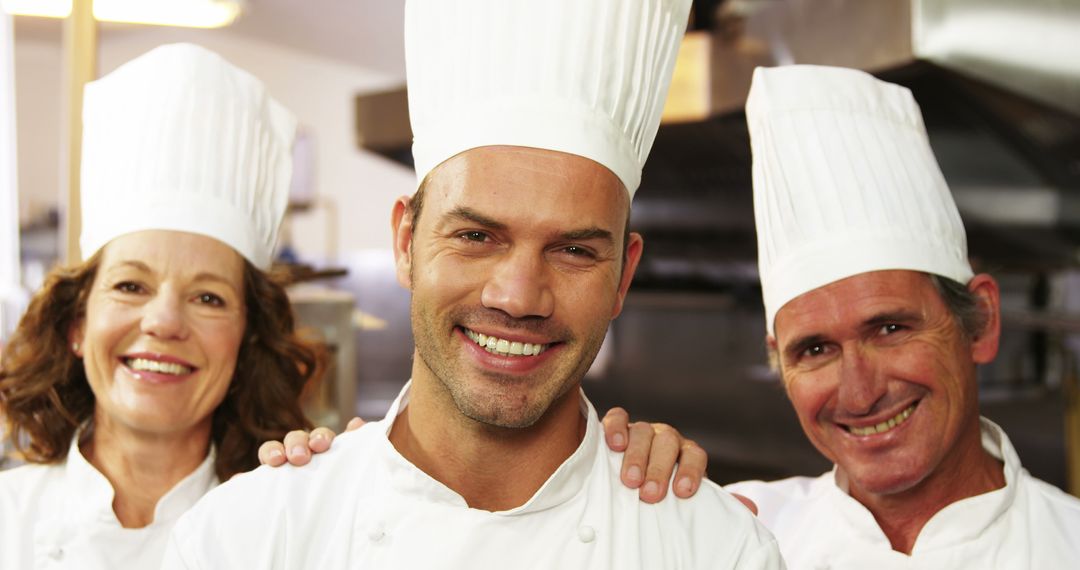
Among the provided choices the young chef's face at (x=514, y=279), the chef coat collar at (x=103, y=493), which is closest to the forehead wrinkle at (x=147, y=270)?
the chef coat collar at (x=103, y=493)

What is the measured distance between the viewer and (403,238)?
4.56 ft

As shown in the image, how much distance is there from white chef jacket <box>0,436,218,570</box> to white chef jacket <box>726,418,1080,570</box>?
3.79ft

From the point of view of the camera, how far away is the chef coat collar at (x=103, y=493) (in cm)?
176

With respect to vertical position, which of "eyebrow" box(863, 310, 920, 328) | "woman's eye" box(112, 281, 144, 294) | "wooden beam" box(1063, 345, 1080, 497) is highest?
"eyebrow" box(863, 310, 920, 328)

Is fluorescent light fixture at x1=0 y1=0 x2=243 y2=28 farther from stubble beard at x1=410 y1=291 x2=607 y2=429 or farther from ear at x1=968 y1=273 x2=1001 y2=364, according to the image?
ear at x1=968 y1=273 x2=1001 y2=364

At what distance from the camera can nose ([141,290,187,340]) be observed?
1689 mm

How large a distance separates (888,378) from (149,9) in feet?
7.55

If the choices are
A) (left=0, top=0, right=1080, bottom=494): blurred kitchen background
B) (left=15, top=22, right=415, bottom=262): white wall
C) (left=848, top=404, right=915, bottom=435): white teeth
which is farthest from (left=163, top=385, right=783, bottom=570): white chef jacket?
(left=15, top=22, right=415, bottom=262): white wall

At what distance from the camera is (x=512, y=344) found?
3.96ft

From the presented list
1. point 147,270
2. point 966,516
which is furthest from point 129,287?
point 966,516

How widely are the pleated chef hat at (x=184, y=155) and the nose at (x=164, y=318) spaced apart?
138mm

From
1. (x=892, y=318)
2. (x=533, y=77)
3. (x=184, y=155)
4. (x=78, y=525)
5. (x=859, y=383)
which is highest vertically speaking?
(x=533, y=77)

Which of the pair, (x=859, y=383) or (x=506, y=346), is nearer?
(x=506, y=346)

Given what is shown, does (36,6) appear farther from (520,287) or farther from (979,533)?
(979,533)
